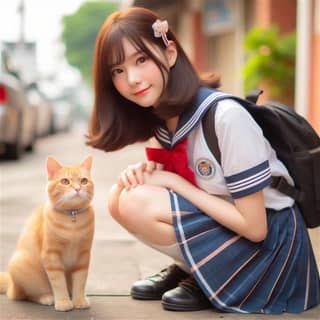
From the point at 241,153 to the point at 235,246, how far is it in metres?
0.42

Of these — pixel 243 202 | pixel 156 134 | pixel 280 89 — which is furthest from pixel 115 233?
pixel 280 89

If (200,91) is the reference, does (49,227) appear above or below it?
below

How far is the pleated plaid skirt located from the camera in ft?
9.86

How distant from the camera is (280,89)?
30.1 feet

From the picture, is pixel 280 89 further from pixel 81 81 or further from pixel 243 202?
pixel 81 81

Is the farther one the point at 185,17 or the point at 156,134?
the point at 185,17

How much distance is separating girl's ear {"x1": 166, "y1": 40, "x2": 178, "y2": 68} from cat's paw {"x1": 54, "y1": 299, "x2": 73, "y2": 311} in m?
1.10

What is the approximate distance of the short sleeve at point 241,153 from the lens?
2.87 m

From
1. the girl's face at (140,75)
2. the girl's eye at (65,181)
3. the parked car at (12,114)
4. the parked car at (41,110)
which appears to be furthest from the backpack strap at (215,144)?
the parked car at (41,110)

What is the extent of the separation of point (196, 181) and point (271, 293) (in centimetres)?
57

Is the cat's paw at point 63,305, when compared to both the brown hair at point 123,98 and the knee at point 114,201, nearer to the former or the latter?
the knee at point 114,201

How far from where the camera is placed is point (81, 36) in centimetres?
5603

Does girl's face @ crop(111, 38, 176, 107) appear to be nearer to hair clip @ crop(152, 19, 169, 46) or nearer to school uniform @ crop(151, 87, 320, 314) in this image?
hair clip @ crop(152, 19, 169, 46)

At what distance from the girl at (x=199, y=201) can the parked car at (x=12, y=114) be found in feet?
23.5
